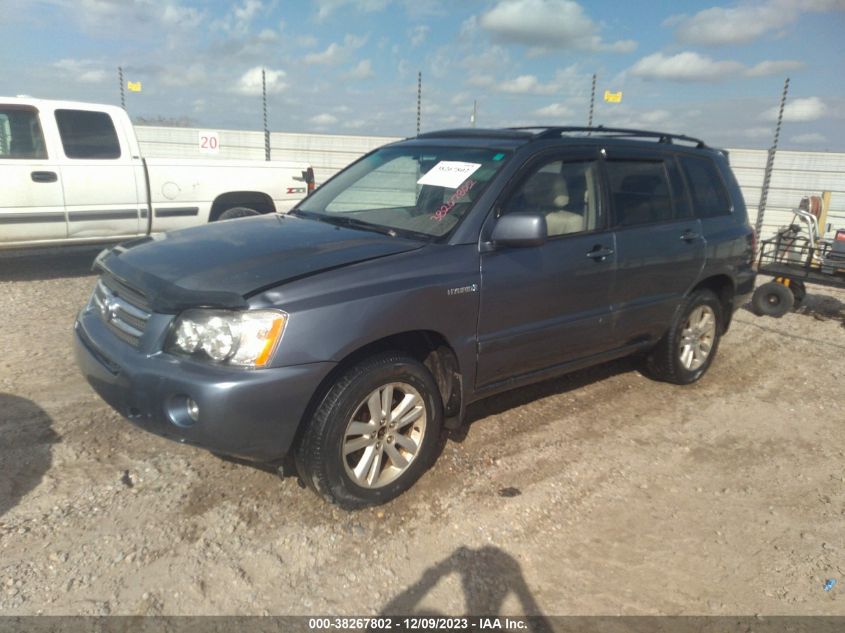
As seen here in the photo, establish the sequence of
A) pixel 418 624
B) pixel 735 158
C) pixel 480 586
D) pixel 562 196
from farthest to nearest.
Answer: pixel 735 158
pixel 562 196
pixel 480 586
pixel 418 624

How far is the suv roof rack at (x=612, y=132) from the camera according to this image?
3.95 metres

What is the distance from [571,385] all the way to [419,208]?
82.3 inches

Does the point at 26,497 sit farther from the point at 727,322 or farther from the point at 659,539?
the point at 727,322

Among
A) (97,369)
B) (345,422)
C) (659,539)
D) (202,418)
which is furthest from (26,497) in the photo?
(659,539)

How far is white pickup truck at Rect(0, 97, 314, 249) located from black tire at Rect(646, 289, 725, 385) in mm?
5266

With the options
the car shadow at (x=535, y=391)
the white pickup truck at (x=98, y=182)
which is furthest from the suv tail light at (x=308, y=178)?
the car shadow at (x=535, y=391)

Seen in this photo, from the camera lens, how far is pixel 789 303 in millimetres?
7164

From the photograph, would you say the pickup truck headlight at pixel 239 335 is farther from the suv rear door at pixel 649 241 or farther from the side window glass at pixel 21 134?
the side window glass at pixel 21 134

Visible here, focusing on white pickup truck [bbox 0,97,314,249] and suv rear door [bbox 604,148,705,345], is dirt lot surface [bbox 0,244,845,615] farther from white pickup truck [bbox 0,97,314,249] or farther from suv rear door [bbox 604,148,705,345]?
white pickup truck [bbox 0,97,314,249]

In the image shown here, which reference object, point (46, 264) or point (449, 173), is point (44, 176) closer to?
point (46, 264)

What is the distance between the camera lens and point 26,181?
266 inches

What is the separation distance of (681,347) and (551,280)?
1839 mm

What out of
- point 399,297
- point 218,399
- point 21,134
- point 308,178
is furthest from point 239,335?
point 308,178

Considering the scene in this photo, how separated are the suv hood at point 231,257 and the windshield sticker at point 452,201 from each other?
0.94 ft
